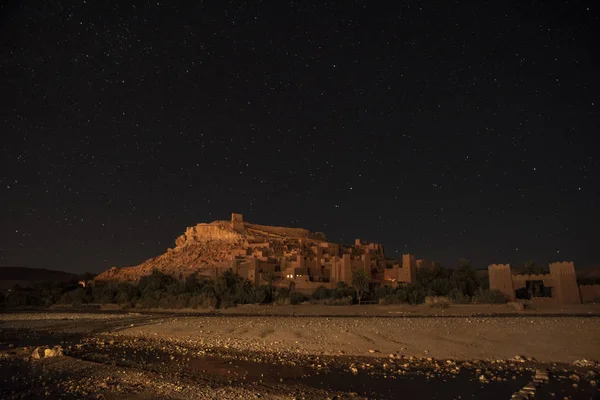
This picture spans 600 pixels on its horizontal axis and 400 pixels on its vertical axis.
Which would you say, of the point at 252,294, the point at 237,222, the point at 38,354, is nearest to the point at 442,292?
the point at 252,294

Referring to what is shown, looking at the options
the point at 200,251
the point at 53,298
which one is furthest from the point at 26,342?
the point at 200,251

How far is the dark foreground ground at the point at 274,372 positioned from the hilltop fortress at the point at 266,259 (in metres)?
41.8

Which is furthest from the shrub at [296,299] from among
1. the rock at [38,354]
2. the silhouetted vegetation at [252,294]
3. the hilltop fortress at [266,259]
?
the rock at [38,354]

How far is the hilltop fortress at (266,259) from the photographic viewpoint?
59.8m

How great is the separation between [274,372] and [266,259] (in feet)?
202

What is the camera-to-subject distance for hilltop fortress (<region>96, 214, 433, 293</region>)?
2352 inches

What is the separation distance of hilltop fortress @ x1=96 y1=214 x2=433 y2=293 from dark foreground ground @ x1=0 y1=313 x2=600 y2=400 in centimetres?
4181

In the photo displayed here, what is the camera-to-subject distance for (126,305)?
4416cm

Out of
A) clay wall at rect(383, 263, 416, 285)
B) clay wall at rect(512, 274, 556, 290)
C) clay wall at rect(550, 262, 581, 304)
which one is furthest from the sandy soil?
clay wall at rect(383, 263, 416, 285)

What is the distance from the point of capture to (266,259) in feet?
235

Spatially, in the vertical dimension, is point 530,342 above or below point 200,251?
below

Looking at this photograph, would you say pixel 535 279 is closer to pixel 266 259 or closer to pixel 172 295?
pixel 172 295

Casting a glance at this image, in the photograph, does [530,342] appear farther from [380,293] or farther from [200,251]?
[200,251]

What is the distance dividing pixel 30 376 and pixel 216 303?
31344mm
